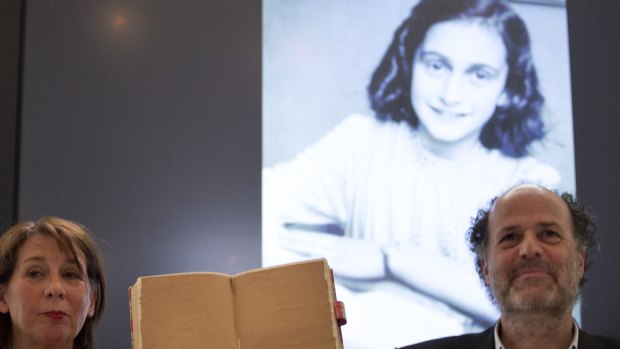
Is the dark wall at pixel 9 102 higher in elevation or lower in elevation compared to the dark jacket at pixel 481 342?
higher

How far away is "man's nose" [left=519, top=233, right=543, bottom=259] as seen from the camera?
75.3 inches

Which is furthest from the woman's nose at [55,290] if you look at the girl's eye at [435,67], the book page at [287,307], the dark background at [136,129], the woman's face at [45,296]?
the girl's eye at [435,67]

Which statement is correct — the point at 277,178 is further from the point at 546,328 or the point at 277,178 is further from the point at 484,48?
the point at 546,328

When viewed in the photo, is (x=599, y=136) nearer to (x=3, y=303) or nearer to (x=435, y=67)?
(x=435, y=67)

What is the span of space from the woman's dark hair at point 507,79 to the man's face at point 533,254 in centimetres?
93

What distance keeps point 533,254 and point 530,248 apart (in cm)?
2

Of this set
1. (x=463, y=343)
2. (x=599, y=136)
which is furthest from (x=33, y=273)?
(x=599, y=136)

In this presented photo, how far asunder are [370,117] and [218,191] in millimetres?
595

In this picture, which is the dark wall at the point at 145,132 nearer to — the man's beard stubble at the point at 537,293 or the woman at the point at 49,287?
the woman at the point at 49,287

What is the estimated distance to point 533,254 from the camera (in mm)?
1912

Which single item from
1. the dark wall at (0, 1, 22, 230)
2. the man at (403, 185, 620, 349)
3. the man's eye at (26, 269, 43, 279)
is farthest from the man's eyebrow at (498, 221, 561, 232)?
the dark wall at (0, 1, 22, 230)

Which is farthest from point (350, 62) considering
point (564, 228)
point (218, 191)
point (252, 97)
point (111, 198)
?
point (564, 228)

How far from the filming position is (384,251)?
2816mm

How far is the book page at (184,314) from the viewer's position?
145 cm
